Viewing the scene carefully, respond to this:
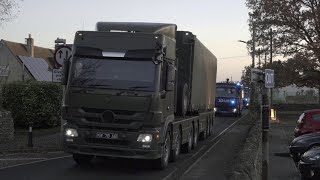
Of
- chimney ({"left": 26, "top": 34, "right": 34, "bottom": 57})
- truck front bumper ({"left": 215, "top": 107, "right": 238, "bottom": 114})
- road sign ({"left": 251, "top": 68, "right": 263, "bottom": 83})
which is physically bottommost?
truck front bumper ({"left": 215, "top": 107, "right": 238, "bottom": 114})

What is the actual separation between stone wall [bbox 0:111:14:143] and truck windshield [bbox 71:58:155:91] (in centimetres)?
820

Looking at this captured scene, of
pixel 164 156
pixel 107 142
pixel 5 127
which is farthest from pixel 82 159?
pixel 5 127

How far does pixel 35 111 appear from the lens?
25.4 m

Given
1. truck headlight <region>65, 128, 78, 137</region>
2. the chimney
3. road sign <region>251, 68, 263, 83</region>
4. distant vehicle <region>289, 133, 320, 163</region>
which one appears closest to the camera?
road sign <region>251, 68, 263, 83</region>

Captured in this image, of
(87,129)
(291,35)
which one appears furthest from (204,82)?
(291,35)

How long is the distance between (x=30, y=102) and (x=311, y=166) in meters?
15.9

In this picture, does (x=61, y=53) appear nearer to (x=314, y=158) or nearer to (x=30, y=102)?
(x=30, y=102)

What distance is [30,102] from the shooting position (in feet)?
82.8

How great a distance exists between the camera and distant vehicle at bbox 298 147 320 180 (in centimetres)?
1218

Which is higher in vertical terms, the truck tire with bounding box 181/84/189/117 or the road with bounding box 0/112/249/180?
the truck tire with bounding box 181/84/189/117

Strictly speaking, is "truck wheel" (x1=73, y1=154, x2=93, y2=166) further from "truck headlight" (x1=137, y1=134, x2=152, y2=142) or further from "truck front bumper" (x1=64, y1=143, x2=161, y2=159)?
"truck headlight" (x1=137, y1=134, x2=152, y2=142)

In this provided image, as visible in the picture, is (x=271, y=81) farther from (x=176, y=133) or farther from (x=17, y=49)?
(x=17, y=49)

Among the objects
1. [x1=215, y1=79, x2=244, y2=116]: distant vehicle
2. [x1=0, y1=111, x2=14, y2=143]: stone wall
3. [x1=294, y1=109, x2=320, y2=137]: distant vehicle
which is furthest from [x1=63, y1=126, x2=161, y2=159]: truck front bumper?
[x1=215, y1=79, x2=244, y2=116]: distant vehicle

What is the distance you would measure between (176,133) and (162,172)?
2.07 meters
